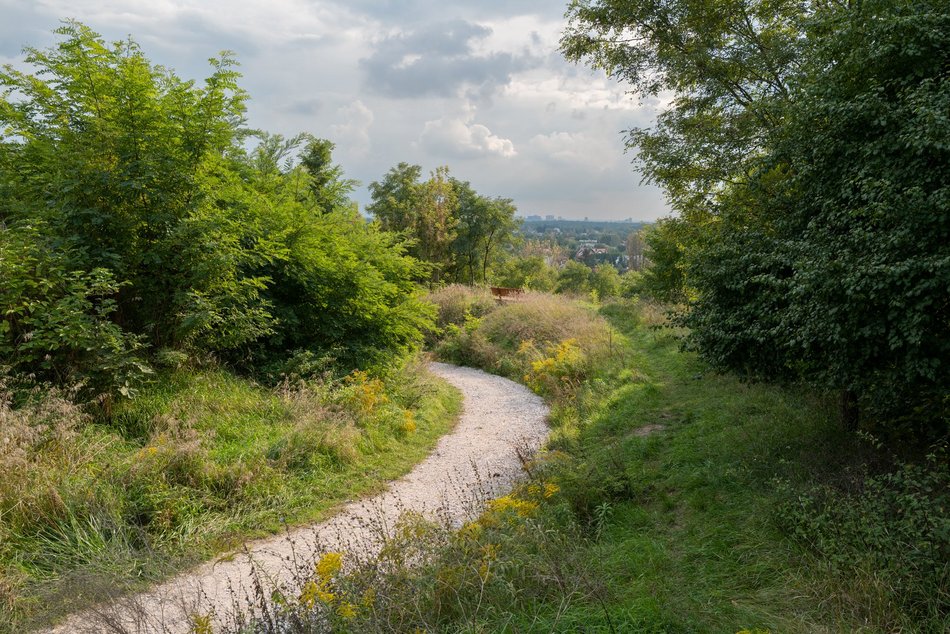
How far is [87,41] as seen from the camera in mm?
7316

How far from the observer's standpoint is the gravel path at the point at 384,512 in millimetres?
4211

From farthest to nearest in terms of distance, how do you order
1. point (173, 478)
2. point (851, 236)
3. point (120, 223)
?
point (120, 223) → point (173, 478) → point (851, 236)

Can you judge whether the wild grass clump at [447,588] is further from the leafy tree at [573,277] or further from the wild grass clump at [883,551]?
the leafy tree at [573,277]

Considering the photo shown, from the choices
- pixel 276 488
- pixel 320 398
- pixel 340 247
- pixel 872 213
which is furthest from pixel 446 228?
pixel 872 213

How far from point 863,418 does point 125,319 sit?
10426mm

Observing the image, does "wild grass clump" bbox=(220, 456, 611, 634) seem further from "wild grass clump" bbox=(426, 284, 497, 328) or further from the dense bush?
"wild grass clump" bbox=(426, 284, 497, 328)

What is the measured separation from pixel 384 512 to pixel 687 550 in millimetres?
3061

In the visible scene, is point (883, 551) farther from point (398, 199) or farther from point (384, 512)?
point (398, 199)

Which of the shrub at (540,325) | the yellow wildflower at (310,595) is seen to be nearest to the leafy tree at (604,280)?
the shrub at (540,325)

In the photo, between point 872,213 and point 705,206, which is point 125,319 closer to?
point 872,213

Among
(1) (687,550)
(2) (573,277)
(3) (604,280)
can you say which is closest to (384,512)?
(1) (687,550)

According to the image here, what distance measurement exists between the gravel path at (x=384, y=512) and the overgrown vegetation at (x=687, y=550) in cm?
53

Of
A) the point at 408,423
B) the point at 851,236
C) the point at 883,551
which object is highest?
the point at 851,236

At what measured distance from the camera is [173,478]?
6109 millimetres
